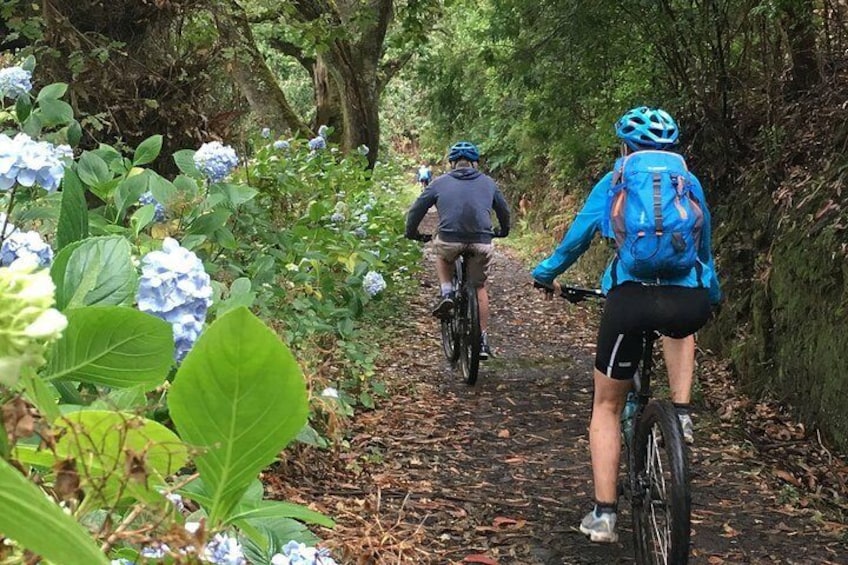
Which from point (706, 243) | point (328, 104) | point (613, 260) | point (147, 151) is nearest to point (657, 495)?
point (613, 260)

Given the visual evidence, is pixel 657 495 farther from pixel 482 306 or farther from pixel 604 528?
pixel 482 306

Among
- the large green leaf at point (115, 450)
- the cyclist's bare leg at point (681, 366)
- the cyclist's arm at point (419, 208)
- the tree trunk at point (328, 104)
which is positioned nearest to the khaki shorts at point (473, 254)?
the cyclist's arm at point (419, 208)

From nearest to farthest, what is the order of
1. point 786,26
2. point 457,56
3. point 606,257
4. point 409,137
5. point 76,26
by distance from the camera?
point 76,26, point 786,26, point 606,257, point 457,56, point 409,137

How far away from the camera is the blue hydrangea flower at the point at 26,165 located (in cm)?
144

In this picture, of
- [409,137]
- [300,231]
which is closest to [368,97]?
[300,231]

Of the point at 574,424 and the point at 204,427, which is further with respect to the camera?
the point at 574,424

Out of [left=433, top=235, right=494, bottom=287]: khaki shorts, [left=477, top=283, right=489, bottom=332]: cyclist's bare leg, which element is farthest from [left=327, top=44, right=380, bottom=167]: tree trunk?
[left=477, top=283, right=489, bottom=332]: cyclist's bare leg

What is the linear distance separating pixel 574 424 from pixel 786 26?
3.31 metres

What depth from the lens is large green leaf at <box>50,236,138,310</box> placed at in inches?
41.8

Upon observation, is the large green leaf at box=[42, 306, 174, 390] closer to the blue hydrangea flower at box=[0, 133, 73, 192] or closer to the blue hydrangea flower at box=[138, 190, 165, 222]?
the blue hydrangea flower at box=[0, 133, 73, 192]

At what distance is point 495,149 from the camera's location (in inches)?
736

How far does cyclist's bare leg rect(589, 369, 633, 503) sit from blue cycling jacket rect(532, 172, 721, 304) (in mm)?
434

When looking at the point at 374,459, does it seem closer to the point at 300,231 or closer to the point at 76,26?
the point at 300,231

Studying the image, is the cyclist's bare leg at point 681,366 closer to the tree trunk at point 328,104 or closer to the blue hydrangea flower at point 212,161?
the blue hydrangea flower at point 212,161
